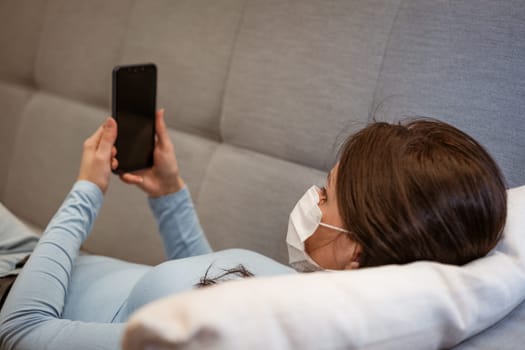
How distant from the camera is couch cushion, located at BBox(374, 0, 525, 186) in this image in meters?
1.16

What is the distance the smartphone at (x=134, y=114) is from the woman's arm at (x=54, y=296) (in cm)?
13

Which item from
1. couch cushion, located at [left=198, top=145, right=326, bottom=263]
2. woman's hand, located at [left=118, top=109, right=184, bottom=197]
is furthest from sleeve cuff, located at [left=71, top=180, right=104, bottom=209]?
couch cushion, located at [left=198, top=145, right=326, bottom=263]

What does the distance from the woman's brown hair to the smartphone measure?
0.63m

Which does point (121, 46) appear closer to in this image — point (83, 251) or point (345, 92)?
point (83, 251)

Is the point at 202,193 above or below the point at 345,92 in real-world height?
below

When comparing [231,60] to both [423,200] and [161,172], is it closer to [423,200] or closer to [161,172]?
[161,172]

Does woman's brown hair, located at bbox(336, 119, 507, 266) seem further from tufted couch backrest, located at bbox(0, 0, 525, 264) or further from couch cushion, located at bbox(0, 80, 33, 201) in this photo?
couch cushion, located at bbox(0, 80, 33, 201)

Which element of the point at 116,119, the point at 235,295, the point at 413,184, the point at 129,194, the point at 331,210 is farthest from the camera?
the point at 129,194

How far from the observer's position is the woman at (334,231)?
815mm

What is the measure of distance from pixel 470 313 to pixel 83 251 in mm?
1337

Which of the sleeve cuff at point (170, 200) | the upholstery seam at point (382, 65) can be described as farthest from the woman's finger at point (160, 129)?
the upholstery seam at point (382, 65)

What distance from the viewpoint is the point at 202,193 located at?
1624mm

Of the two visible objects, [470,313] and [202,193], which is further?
[202,193]

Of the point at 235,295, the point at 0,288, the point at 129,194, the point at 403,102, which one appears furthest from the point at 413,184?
the point at 129,194
